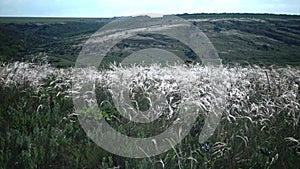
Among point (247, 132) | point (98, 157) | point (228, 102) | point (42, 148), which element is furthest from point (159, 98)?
point (42, 148)

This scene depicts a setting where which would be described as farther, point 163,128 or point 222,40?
point 222,40

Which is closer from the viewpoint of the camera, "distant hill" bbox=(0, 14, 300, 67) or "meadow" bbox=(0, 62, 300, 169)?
"meadow" bbox=(0, 62, 300, 169)

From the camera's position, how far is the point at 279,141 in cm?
404

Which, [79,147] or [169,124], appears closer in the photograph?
[79,147]

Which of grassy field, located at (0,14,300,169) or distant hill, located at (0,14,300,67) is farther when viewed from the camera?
distant hill, located at (0,14,300,67)

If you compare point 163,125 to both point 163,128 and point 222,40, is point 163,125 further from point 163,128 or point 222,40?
point 222,40

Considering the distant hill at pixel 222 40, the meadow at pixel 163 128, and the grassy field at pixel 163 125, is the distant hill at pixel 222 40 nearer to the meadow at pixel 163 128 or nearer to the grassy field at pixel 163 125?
the grassy field at pixel 163 125

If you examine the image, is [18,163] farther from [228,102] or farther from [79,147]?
[228,102]

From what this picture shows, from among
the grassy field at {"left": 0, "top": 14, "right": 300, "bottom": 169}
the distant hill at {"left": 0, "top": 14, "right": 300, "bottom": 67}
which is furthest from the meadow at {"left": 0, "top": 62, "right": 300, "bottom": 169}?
the distant hill at {"left": 0, "top": 14, "right": 300, "bottom": 67}

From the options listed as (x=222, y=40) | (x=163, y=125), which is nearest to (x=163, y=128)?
(x=163, y=125)

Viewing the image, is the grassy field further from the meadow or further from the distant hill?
the distant hill

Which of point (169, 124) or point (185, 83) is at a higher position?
point (185, 83)

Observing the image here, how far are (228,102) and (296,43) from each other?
151 meters

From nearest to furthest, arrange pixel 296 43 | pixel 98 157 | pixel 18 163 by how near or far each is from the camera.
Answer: pixel 18 163 → pixel 98 157 → pixel 296 43
